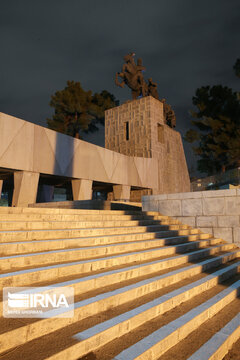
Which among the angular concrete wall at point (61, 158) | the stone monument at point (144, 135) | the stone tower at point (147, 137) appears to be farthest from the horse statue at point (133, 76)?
the angular concrete wall at point (61, 158)

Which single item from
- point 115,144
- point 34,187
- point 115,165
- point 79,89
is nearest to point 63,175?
point 34,187

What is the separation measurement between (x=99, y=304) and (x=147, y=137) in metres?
22.5

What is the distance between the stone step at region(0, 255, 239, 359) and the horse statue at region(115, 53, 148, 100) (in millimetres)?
26680

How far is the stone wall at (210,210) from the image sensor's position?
7.54 metres

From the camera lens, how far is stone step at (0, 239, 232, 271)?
119 inches

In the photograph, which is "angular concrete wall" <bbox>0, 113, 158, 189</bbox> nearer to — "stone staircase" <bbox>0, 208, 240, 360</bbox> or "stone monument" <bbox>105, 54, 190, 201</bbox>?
"stone monument" <bbox>105, 54, 190, 201</bbox>

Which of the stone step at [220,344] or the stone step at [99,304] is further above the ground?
the stone step at [99,304]

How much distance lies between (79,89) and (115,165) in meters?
17.6

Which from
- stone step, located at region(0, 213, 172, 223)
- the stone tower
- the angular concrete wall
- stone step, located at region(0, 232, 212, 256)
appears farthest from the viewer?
the stone tower

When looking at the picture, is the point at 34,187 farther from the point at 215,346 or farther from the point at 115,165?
the point at 215,346

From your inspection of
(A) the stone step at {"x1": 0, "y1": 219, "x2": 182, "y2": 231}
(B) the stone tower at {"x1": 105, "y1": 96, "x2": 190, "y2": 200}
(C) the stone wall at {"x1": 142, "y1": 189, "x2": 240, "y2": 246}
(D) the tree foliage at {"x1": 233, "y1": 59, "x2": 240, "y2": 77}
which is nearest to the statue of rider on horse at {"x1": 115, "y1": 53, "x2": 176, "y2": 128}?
(B) the stone tower at {"x1": 105, "y1": 96, "x2": 190, "y2": 200}

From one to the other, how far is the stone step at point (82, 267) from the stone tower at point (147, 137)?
1951cm

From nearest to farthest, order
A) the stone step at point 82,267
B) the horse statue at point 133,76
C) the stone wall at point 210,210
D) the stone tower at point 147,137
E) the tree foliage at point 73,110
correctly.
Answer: the stone step at point 82,267 < the stone wall at point 210,210 < the stone tower at point 147,137 < the horse statue at point 133,76 < the tree foliage at point 73,110

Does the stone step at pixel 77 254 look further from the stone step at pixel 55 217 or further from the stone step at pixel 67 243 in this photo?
the stone step at pixel 55 217
